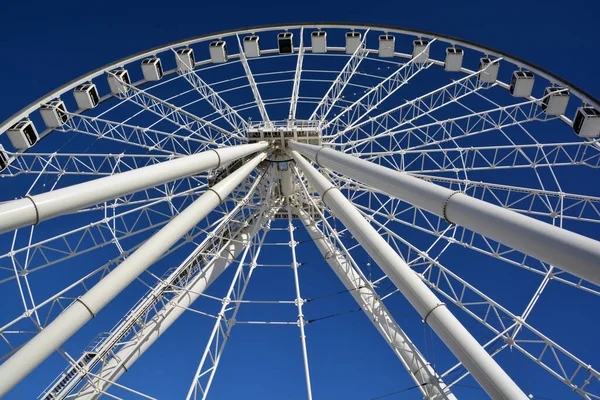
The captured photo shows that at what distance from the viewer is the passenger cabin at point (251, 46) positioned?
77.0 ft

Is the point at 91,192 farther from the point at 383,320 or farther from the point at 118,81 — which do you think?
the point at 118,81

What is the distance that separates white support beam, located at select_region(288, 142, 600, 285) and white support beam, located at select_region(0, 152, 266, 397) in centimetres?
452

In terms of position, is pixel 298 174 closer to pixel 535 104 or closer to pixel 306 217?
pixel 306 217

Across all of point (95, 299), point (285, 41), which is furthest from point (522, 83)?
point (95, 299)

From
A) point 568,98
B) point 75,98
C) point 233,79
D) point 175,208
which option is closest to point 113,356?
point 175,208

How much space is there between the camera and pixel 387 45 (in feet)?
77.5

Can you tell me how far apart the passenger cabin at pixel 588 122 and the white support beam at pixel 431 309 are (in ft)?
36.7

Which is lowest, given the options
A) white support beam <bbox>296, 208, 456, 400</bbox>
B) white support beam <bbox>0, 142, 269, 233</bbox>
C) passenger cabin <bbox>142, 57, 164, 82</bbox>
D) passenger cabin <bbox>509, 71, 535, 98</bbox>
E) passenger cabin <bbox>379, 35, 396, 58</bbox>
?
white support beam <bbox>296, 208, 456, 400</bbox>

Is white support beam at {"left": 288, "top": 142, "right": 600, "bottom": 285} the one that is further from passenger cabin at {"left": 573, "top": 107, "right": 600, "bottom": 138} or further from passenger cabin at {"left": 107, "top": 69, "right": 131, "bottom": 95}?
passenger cabin at {"left": 107, "top": 69, "right": 131, "bottom": 95}

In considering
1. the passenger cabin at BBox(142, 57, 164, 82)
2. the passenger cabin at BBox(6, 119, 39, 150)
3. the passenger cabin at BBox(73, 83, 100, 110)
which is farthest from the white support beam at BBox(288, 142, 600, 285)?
the passenger cabin at BBox(142, 57, 164, 82)

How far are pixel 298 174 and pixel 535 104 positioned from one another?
425 inches

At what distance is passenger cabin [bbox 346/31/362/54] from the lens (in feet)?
77.9

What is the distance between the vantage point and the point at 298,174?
62.4ft

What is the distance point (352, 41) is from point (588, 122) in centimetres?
1129
